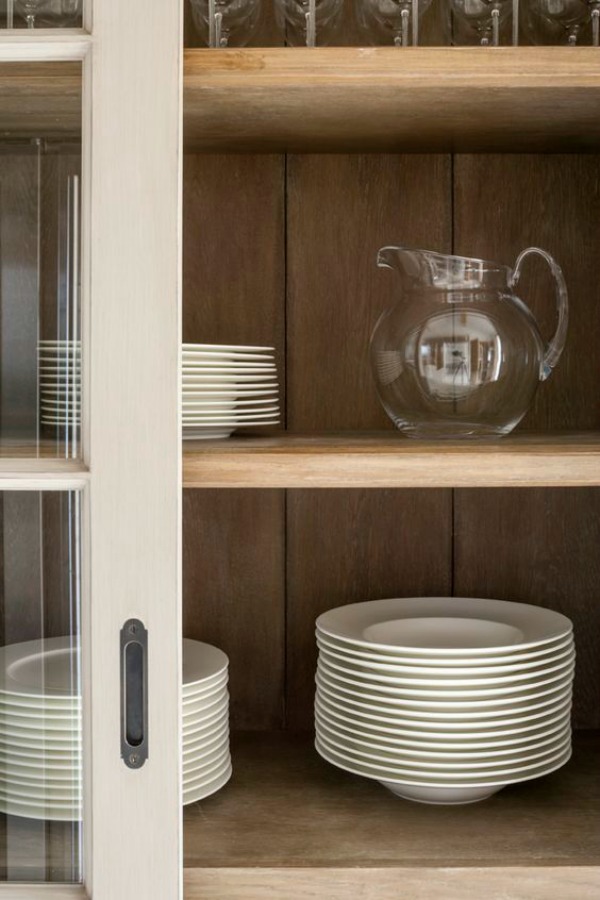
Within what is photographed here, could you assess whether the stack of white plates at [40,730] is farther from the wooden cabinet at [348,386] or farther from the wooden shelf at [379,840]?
the wooden cabinet at [348,386]

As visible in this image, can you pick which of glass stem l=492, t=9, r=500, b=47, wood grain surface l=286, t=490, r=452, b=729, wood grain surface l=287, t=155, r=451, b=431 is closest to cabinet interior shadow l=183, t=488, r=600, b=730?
wood grain surface l=286, t=490, r=452, b=729

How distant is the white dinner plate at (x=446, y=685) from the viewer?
91 cm

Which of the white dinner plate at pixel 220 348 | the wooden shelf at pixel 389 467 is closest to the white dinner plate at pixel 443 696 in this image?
the wooden shelf at pixel 389 467

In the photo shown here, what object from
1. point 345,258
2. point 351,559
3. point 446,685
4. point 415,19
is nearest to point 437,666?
point 446,685

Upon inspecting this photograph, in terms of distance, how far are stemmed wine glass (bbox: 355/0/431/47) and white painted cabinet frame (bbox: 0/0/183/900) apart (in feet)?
0.75

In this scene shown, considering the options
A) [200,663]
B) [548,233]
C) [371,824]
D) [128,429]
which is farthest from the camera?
[548,233]

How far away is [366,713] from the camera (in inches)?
36.9

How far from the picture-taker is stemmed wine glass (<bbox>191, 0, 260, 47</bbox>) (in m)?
0.91

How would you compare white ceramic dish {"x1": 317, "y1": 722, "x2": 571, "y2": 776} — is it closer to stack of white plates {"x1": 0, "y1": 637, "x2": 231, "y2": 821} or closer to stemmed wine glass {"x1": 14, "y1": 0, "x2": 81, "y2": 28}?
stack of white plates {"x1": 0, "y1": 637, "x2": 231, "y2": 821}

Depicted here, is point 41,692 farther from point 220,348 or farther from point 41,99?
point 41,99

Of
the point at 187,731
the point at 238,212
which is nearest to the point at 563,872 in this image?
the point at 187,731

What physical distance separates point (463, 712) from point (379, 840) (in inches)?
5.1

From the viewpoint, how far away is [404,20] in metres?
0.92

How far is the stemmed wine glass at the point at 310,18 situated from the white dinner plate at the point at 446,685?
1.83ft
